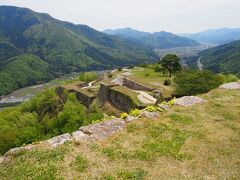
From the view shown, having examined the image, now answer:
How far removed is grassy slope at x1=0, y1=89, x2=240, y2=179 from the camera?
1498 cm

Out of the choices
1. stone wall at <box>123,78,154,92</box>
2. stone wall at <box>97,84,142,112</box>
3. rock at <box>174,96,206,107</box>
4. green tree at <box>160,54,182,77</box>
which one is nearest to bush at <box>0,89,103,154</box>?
stone wall at <box>97,84,142,112</box>

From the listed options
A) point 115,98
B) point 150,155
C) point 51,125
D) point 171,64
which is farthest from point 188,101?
point 171,64

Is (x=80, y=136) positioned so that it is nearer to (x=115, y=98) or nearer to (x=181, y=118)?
(x=181, y=118)

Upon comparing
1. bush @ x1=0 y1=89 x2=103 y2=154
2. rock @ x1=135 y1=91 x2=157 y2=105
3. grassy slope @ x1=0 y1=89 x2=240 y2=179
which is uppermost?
grassy slope @ x1=0 y1=89 x2=240 y2=179

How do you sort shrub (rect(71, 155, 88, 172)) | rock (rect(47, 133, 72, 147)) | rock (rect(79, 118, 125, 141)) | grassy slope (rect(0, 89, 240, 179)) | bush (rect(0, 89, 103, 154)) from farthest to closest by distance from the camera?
bush (rect(0, 89, 103, 154)), rock (rect(79, 118, 125, 141)), rock (rect(47, 133, 72, 147)), shrub (rect(71, 155, 88, 172)), grassy slope (rect(0, 89, 240, 179))

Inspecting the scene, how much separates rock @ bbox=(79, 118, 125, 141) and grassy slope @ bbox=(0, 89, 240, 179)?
62 cm

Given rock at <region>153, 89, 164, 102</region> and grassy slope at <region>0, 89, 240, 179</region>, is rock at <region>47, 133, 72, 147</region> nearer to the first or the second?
grassy slope at <region>0, 89, 240, 179</region>

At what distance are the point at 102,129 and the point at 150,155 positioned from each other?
441 cm

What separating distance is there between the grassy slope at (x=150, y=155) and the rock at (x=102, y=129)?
0.62 m

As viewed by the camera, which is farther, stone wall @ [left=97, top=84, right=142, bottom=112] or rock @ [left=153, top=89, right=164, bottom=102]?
stone wall @ [left=97, top=84, right=142, bottom=112]

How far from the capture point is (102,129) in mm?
20203

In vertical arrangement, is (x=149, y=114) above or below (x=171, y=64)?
above

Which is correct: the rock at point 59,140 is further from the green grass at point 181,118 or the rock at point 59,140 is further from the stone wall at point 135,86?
the stone wall at point 135,86

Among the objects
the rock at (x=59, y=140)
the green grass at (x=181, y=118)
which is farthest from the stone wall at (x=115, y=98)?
the rock at (x=59, y=140)
